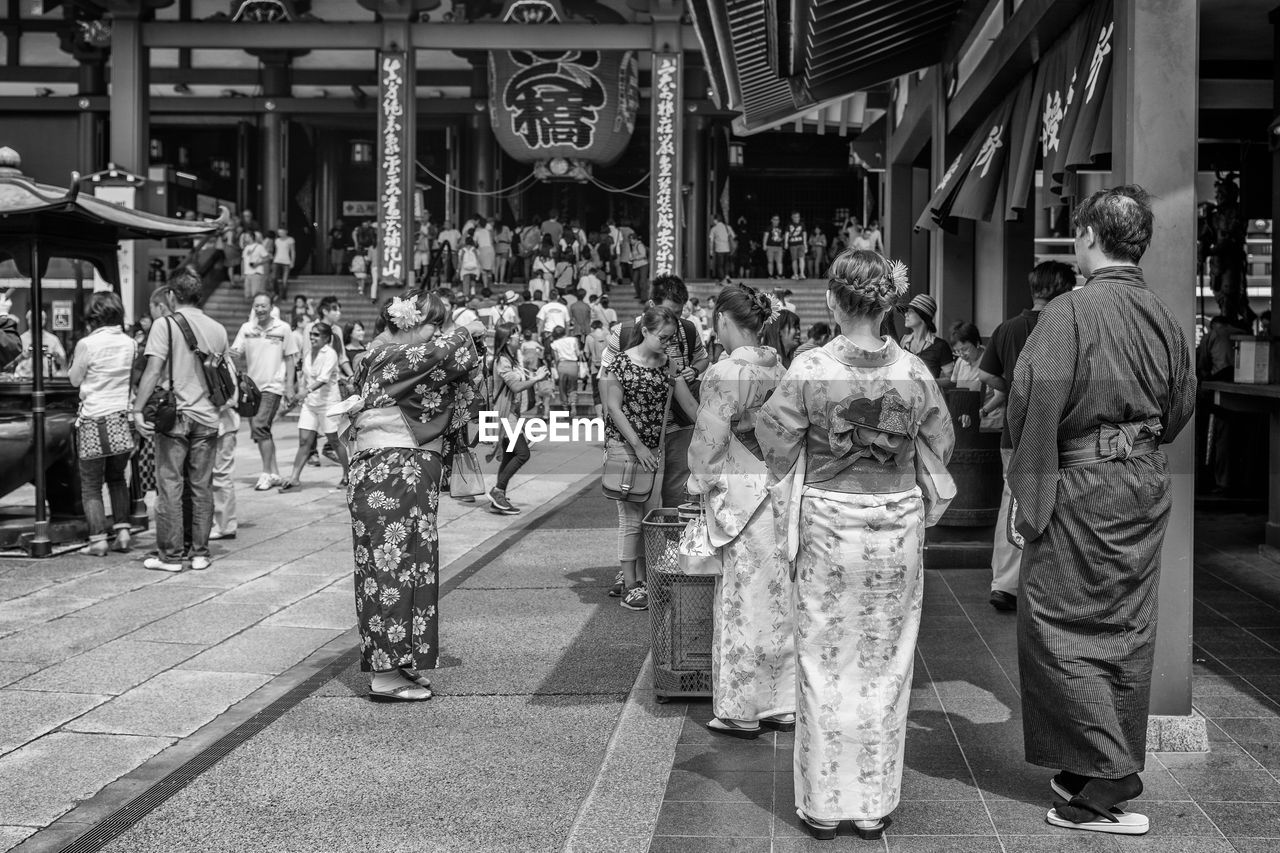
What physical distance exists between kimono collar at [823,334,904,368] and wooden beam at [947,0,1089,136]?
2648 millimetres

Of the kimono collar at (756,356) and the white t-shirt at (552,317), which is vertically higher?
the white t-shirt at (552,317)

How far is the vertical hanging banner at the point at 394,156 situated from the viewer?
20953 mm

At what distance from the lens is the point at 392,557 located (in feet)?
16.4

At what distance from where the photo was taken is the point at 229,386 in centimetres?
767

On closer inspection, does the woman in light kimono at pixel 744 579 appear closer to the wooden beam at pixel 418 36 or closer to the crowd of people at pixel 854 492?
the crowd of people at pixel 854 492

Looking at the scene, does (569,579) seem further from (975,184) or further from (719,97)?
(719,97)

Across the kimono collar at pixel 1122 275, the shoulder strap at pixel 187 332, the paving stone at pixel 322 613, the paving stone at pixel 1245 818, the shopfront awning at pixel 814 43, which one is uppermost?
the shopfront awning at pixel 814 43

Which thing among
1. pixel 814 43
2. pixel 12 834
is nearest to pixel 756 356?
pixel 12 834

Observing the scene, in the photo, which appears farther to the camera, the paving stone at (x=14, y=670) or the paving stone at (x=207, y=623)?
the paving stone at (x=207, y=623)

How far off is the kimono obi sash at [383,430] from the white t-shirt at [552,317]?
1436 centimetres

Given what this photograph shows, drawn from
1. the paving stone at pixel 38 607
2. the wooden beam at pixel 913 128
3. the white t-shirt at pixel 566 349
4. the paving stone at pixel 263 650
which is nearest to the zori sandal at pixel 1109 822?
the paving stone at pixel 263 650

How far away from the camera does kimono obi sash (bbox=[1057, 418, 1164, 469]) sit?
3.59m

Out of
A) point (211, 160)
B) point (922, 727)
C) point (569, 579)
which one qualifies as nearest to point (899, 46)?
point (569, 579)

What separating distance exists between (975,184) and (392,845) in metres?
5.17
